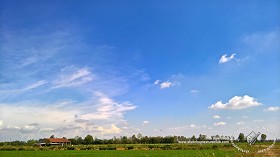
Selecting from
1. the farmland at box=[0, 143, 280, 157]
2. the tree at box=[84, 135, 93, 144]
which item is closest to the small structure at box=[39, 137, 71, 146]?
the tree at box=[84, 135, 93, 144]

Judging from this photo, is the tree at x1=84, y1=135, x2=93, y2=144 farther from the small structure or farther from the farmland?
the farmland

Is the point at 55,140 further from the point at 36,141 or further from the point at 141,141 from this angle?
the point at 141,141

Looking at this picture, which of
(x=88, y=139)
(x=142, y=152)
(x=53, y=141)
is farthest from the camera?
(x=88, y=139)

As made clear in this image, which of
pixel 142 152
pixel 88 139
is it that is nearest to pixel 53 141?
pixel 88 139

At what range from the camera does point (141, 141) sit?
146750 millimetres

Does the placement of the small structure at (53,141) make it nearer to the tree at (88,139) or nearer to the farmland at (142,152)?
the tree at (88,139)

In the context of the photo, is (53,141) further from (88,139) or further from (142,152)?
(142,152)

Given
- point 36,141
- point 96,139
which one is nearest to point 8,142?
point 36,141

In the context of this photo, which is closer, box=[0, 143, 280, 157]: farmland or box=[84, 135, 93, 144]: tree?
box=[0, 143, 280, 157]: farmland

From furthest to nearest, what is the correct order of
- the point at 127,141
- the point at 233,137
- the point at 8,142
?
the point at 127,141 → the point at 8,142 → the point at 233,137

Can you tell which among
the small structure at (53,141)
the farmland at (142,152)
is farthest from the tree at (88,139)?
the farmland at (142,152)

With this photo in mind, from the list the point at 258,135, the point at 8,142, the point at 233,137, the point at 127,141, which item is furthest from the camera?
the point at 127,141

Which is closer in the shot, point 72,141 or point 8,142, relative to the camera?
point 8,142

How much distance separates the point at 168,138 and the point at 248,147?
126 m
